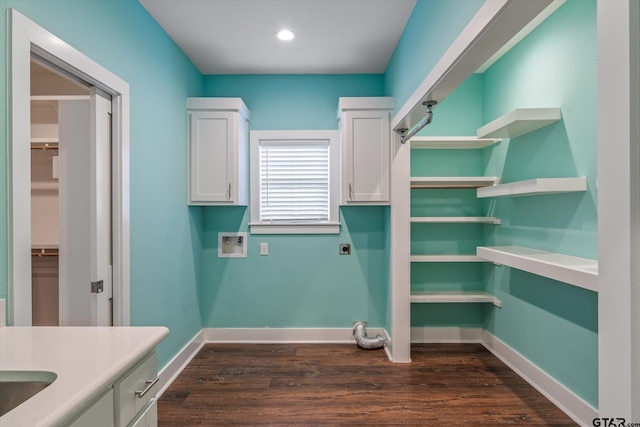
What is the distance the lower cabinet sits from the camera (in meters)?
0.87

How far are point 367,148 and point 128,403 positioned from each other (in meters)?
2.60

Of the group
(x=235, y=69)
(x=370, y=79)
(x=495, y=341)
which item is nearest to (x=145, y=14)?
(x=235, y=69)

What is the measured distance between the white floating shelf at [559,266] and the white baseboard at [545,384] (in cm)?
92

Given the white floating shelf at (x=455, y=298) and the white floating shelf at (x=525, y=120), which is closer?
the white floating shelf at (x=525, y=120)

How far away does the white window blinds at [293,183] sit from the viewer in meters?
3.49

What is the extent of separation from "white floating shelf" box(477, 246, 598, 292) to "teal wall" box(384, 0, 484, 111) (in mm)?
1315

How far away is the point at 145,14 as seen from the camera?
7.62 ft

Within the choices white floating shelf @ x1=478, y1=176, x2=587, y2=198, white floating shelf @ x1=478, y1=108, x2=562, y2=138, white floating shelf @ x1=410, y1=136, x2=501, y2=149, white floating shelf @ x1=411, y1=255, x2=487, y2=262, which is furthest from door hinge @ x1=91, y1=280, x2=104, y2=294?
white floating shelf @ x1=478, y1=108, x2=562, y2=138

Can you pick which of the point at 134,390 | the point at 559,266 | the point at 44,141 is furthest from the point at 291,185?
the point at 134,390

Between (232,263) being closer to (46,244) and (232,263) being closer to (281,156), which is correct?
(281,156)

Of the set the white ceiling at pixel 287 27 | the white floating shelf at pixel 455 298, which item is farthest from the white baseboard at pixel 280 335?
the white ceiling at pixel 287 27

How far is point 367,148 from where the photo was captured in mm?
3084

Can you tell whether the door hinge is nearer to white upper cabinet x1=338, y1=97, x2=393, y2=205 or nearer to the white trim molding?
white upper cabinet x1=338, y1=97, x2=393, y2=205

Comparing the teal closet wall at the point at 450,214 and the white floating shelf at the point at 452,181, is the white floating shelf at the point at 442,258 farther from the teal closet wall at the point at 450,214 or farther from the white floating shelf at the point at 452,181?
the white floating shelf at the point at 452,181
